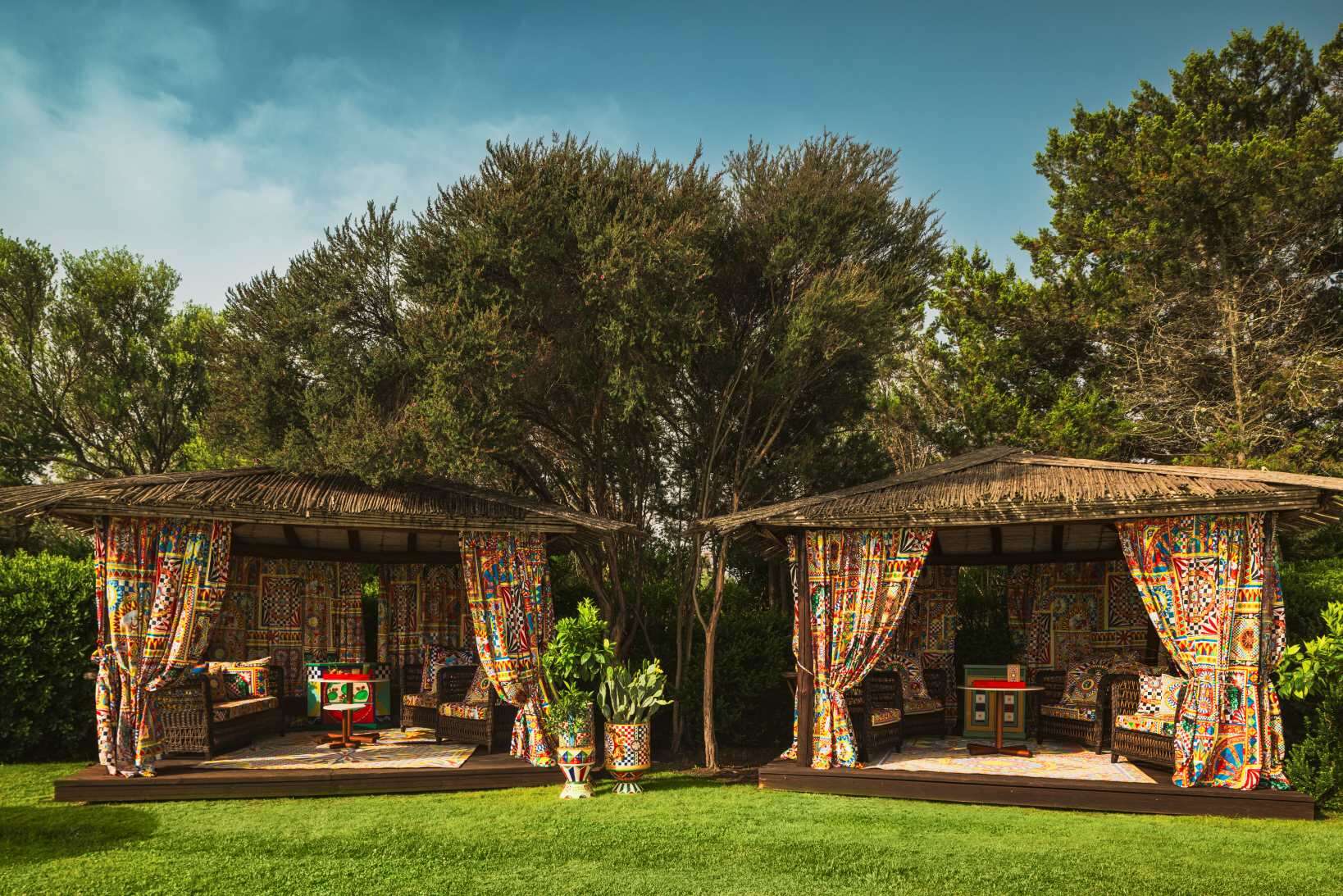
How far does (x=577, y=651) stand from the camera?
Result: 8328 millimetres

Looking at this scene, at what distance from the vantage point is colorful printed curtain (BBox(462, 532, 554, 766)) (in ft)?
28.0

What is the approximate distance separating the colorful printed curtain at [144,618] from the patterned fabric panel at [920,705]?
6672 millimetres

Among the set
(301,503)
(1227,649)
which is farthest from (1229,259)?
(301,503)

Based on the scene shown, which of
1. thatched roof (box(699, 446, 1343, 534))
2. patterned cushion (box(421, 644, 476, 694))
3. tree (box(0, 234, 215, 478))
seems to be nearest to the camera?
thatched roof (box(699, 446, 1343, 534))

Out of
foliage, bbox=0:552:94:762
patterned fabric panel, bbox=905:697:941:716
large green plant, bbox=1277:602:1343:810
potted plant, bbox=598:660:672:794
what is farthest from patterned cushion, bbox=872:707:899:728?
foliage, bbox=0:552:94:762

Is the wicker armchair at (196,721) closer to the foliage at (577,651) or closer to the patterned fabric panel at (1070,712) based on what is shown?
the foliage at (577,651)

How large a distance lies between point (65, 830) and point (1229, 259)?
1517 centimetres

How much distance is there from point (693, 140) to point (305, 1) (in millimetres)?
4012

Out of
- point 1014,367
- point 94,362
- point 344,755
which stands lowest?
point 344,755

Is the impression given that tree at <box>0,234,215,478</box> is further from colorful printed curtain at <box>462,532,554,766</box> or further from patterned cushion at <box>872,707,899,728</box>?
patterned cushion at <box>872,707,899,728</box>

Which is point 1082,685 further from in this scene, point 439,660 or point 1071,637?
point 439,660

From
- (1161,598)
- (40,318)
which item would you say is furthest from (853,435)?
(40,318)

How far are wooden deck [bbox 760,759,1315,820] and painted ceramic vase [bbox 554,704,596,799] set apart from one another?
1.56 m

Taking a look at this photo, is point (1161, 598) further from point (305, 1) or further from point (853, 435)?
point (305, 1)
